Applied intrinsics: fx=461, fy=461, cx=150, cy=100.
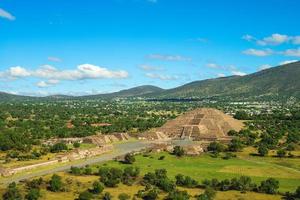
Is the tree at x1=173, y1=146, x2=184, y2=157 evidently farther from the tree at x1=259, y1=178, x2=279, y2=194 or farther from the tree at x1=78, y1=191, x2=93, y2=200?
the tree at x1=78, y1=191, x2=93, y2=200

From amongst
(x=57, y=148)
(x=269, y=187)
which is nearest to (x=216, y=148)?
(x=57, y=148)

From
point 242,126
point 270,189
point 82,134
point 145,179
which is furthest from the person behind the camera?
point 242,126

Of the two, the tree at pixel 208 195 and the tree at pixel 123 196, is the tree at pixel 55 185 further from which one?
the tree at pixel 208 195

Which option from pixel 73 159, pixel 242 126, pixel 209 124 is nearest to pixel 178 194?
pixel 73 159

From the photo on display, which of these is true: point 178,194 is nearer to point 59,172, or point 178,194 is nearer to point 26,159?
point 59,172

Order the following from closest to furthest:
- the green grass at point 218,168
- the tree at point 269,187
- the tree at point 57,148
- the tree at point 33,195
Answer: the tree at point 33,195 < the tree at point 269,187 < the green grass at point 218,168 < the tree at point 57,148

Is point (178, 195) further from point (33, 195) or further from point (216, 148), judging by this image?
point (216, 148)

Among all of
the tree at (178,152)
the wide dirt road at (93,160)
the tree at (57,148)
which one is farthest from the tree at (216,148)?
the tree at (57,148)

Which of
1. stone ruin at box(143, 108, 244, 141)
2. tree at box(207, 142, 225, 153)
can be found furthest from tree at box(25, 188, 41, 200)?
stone ruin at box(143, 108, 244, 141)
